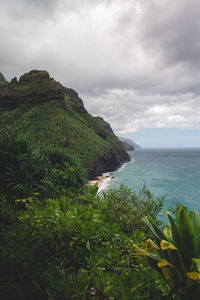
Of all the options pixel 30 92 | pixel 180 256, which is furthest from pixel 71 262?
pixel 30 92

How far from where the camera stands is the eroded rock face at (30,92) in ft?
163

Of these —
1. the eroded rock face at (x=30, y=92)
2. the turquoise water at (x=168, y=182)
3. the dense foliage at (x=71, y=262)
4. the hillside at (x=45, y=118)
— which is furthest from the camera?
the eroded rock face at (x=30, y=92)

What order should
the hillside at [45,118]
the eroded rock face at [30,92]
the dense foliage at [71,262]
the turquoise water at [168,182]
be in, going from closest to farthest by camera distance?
the dense foliage at [71,262] < the turquoise water at [168,182] < the hillside at [45,118] < the eroded rock face at [30,92]

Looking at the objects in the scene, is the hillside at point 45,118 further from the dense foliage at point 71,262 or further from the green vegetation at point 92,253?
the dense foliage at point 71,262

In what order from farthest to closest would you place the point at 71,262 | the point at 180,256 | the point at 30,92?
the point at 30,92
the point at 71,262
the point at 180,256

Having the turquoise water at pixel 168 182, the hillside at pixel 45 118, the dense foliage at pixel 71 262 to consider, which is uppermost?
the hillside at pixel 45 118

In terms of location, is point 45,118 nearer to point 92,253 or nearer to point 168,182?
point 168,182

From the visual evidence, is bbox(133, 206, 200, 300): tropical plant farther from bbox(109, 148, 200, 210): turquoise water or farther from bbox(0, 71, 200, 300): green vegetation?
bbox(109, 148, 200, 210): turquoise water

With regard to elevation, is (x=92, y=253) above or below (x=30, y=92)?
below

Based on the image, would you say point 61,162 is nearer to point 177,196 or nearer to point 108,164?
point 177,196

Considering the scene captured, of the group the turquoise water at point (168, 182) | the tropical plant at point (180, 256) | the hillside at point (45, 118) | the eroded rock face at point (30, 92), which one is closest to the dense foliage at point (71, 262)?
the tropical plant at point (180, 256)

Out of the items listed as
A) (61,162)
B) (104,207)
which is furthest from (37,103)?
(104,207)

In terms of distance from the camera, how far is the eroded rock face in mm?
49531

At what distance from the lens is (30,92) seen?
51.6 meters
